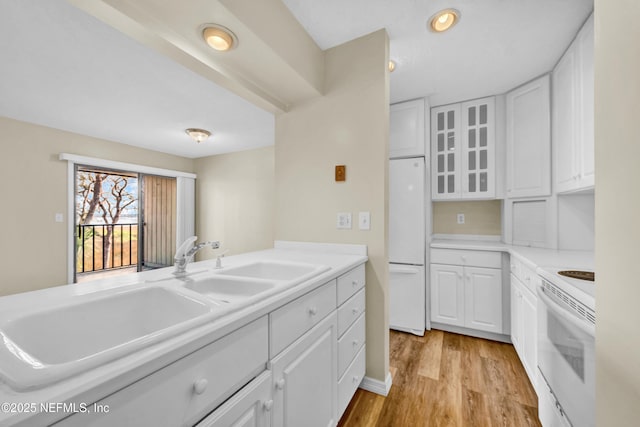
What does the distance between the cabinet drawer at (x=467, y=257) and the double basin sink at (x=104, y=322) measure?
1.92 m

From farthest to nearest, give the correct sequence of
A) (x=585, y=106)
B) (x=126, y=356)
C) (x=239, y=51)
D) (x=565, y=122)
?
1. (x=565, y=122)
2. (x=585, y=106)
3. (x=239, y=51)
4. (x=126, y=356)

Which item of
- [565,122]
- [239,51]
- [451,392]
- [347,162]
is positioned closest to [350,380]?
[451,392]

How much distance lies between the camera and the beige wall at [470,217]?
2.81m

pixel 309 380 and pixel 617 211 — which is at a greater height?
Answer: pixel 617 211

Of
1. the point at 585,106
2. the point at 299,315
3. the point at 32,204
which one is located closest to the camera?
the point at 299,315

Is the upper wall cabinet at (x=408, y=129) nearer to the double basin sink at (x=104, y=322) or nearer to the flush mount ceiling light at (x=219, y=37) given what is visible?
the flush mount ceiling light at (x=219, y=37)

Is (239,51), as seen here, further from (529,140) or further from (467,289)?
(467,289)

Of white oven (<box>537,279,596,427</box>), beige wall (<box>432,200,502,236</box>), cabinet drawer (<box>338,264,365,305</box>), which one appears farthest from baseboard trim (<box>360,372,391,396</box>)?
beige wall (<box>432,200,502,236</box>)

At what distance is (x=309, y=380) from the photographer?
105cm

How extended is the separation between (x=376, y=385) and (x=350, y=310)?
2.16 feet

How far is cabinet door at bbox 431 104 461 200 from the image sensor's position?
2762 mm

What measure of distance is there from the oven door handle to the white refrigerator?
1191 millimetres

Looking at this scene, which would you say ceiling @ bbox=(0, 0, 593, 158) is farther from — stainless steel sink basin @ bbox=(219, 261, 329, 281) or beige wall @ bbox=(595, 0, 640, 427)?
beige wall @ bbox=(595, 0, 640, 427)

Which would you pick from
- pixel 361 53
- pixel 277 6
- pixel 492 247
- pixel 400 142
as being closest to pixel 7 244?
pixel 277 6
